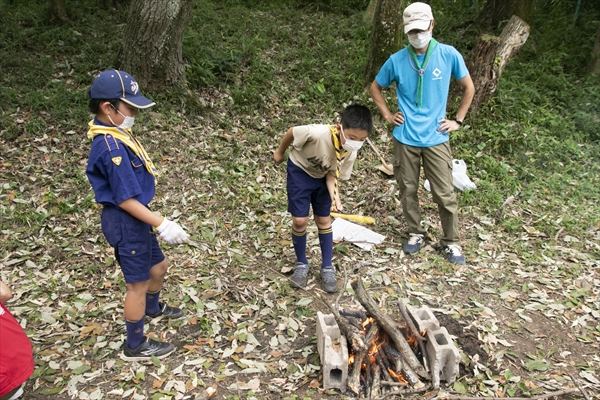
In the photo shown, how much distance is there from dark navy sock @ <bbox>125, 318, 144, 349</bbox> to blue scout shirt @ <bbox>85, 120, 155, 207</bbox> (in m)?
0.91

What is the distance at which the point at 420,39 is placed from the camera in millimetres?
4246

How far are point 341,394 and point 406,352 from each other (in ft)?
1.66

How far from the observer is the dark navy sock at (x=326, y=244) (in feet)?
14.0

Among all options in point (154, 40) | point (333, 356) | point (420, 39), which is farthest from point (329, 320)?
point (154, 40)

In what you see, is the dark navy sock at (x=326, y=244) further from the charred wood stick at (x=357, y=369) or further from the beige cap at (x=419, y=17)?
the beige cap at (x=419, y=17)

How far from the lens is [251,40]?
871 centimetres

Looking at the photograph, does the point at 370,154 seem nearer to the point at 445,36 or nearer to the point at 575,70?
the point at 445,36

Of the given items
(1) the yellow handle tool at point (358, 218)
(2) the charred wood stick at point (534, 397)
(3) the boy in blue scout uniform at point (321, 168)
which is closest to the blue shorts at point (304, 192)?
(3) the boy in blue scout uniform at point (321, 168)

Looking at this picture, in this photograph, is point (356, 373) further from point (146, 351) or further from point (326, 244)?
point (146, 351)

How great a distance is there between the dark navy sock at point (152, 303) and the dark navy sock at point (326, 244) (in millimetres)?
1394

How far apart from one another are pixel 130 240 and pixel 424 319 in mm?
2068

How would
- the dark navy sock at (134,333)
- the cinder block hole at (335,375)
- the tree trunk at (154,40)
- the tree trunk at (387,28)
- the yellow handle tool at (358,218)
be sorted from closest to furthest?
1. the cinder block hole at (335,375)
2. the dark navy sock at (134,333)
3. the yellow handle tool at (358,218)
4. the tree trunk at (154,40)
5. the tree trunk at (387,28)

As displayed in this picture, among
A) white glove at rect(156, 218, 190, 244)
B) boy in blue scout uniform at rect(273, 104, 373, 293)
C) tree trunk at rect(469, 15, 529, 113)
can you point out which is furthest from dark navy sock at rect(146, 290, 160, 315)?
tree trunk at rect(469, 15, 529, 113)

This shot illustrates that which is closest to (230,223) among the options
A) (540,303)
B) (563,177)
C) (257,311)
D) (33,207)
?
(257,311)
